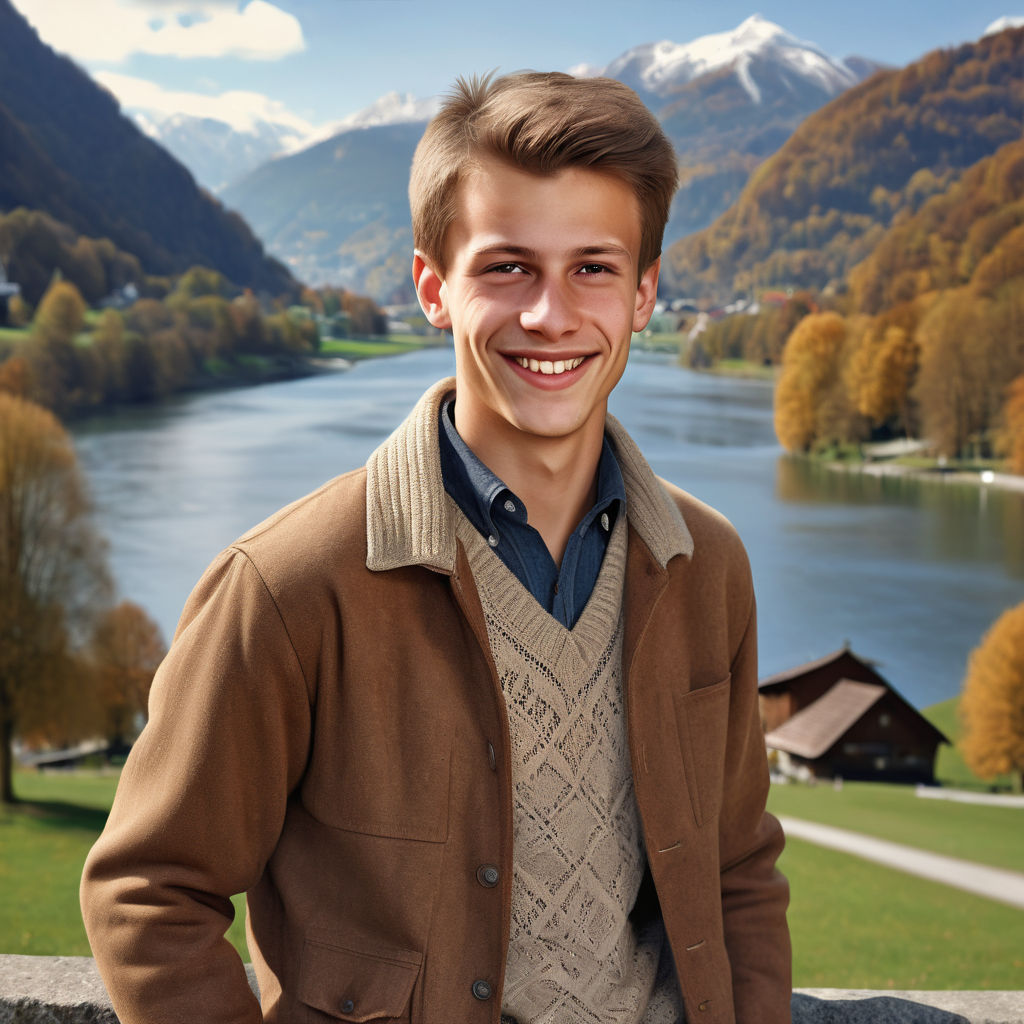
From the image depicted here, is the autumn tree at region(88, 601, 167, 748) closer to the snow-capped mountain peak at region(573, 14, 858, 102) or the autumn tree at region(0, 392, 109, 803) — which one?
the autumn tree at region(0, 392, 109, 803)

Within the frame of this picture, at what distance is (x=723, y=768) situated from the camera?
123cm

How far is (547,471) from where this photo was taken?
1147 millimetres

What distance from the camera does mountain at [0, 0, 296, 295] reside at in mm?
19156

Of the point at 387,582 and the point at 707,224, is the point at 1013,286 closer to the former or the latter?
the point at 707,224

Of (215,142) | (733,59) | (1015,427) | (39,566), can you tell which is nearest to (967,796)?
(1015,427)

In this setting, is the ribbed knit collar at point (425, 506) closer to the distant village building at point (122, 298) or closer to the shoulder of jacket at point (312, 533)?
the shoulder of jacket at point (312, 533)

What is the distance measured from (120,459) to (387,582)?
18333mm

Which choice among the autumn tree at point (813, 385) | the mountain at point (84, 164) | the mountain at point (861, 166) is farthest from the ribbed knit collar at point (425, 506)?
the mountain at point (84, 164)

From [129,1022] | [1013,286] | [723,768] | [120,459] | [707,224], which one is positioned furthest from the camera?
[120,459]

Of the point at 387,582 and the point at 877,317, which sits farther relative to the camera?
the point at 877,317

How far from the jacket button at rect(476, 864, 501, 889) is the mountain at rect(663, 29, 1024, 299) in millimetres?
15925

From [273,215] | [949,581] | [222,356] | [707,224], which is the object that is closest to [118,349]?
[222,356]

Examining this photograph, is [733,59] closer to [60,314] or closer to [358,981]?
[60,314]

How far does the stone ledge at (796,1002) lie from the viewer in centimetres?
125
